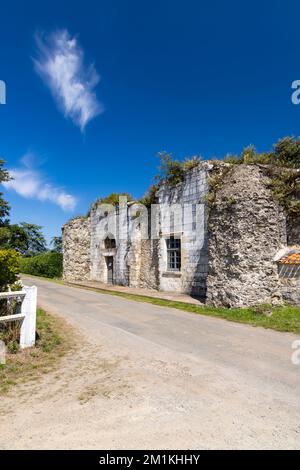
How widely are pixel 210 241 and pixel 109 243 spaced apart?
39.9 feet

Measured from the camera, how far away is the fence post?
6117 millimetres

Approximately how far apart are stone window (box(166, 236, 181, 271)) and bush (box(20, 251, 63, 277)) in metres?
16.4

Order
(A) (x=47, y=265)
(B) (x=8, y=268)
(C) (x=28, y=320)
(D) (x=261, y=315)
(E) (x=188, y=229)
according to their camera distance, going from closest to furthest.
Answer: (C) (x=28, y=320), (B) (x=8, y=268), (D) (x=261, y=315), (E) (x=188, y=229), (A) (x=47, y=265)

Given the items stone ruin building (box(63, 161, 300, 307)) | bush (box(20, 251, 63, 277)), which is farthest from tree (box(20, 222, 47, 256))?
stone ruin building (box(63, 161, 300, 307))

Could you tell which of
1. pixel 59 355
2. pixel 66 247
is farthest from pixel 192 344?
pixel 66 247

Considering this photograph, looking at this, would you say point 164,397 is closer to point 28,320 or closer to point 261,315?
point 28,320

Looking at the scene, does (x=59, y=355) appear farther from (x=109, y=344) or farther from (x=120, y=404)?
(x=120, y=404)

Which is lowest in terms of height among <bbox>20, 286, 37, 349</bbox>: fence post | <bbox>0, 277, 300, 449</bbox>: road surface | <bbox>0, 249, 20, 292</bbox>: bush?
<bbox>0, 277, 300, 449</bbox>: road surface

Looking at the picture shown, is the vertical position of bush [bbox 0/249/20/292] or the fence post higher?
bush [bbox 0/249/20/292]

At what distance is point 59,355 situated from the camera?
19.4ft

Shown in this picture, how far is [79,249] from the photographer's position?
25281 millimetres

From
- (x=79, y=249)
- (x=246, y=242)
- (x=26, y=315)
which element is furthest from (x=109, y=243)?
(x=26, y=315)

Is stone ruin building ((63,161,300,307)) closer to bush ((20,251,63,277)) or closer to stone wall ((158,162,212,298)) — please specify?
stone wall ((158,162,212,298))

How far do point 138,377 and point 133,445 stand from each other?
1796 millimetres
